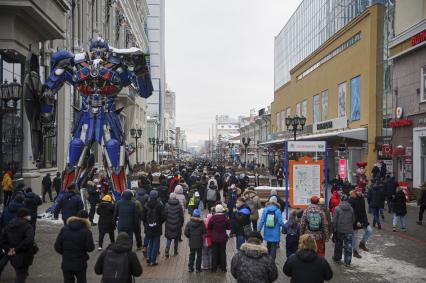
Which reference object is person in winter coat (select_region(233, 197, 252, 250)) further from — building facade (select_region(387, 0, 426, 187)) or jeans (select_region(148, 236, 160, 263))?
building facade (select_region(387, 0, 426, 187))

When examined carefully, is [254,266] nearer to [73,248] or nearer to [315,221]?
[73,248]

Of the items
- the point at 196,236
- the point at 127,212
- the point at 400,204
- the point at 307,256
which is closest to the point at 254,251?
the point at 307,256

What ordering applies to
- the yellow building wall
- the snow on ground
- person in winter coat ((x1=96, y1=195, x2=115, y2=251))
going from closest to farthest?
the snow on ground → person in winter coat ((x1=96, y1=195, x2=115, y2=251)) → the yellow building wall

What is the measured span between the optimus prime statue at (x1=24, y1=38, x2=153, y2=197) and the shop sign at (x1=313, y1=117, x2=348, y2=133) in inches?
946

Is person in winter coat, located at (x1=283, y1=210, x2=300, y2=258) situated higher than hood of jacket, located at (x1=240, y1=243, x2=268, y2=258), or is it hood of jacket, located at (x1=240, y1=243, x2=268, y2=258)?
hood of jacket, located at (x1=240, y1=243, x2=268, y2=258)

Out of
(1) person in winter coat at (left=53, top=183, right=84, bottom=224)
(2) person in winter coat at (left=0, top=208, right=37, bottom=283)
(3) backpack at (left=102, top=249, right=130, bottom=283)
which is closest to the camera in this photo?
(3) backpack at (left=102, top=249, right=130, bottom=283)

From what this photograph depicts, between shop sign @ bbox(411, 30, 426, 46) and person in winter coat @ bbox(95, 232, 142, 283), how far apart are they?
21.1 m

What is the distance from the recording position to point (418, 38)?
24.0 metres

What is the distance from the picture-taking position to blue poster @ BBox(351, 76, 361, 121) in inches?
1344

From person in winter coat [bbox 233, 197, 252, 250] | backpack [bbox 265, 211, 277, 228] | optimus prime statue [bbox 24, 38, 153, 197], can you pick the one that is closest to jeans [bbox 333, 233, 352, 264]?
backpack [bbox 265, 211, 277, 228]

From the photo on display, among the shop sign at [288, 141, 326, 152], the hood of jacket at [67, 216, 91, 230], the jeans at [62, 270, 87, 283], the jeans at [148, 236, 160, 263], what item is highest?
the shop sign at [288, 141, 326, 152]

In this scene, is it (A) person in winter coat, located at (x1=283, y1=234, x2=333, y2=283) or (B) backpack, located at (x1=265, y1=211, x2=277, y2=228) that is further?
(B) backpack, located at (x1=265, y1=211, x2=277, y2=228)

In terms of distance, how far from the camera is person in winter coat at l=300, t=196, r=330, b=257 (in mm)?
9641

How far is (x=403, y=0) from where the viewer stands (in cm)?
2652
